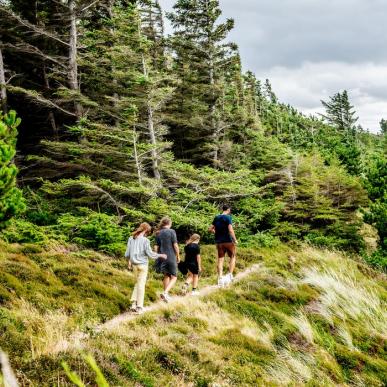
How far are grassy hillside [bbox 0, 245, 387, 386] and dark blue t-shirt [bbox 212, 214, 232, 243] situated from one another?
4.81 ft

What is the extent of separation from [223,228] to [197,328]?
3975mm

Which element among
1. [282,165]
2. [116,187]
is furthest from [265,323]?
[282,165]

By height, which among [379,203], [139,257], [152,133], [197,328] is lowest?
[197,328]

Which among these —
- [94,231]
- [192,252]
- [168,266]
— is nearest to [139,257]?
[168,266]

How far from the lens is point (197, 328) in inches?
284

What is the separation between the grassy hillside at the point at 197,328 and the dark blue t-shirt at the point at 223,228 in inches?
57.7

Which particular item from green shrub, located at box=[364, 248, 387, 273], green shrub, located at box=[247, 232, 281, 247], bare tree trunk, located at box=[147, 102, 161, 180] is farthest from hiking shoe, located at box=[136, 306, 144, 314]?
green shrub, located at box=[364, 248, 387, 273]

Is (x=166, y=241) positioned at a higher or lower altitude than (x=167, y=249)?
higher

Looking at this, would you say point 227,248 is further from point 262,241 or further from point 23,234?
point 262,241

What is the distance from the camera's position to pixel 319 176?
76.8 ft

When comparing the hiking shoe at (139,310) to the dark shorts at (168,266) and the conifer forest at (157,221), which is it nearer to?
the conifer forest at (157,221)


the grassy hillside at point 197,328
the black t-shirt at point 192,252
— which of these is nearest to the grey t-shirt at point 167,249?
the black t-shirt at point 192,252

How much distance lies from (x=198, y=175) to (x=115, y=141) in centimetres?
433

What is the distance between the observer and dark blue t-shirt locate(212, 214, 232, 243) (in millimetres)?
10648
